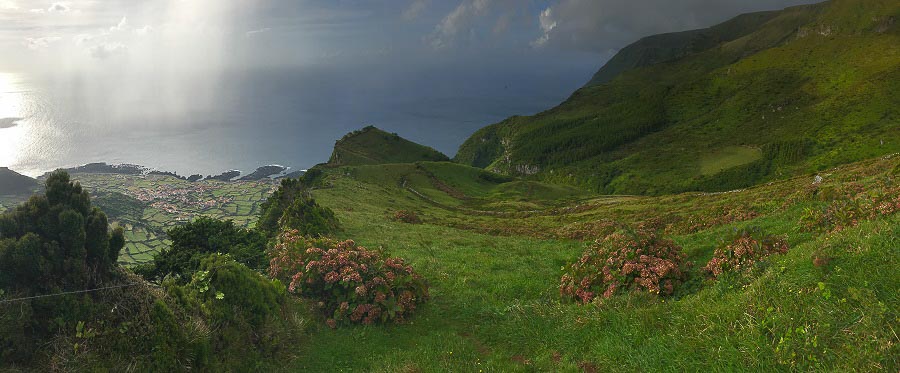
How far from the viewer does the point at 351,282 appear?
1395 centimetres

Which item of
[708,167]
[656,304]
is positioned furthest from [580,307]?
[708,167]

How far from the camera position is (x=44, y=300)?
869 centimetres

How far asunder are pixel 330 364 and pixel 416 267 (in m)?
9.10

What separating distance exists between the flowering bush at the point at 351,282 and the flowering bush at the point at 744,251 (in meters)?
9.01

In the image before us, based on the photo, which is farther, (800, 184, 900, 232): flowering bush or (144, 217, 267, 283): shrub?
(144, 217, 267, 283): shrub

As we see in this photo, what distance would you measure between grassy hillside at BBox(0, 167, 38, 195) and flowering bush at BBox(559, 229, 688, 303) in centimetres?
5725

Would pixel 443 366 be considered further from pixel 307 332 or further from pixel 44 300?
pixel 44 300

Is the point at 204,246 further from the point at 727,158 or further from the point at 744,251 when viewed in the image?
the point at 727,158

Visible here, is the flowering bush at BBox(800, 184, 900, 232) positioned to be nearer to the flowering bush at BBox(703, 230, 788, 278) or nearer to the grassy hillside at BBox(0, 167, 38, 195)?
the flowering bush at BBox(703, 230, 788, 278)

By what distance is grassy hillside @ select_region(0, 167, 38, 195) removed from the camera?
4694cm

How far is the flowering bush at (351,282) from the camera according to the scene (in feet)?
43.9

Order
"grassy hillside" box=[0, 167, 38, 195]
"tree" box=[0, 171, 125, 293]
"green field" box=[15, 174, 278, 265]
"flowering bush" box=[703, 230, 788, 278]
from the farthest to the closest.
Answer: "grassy hillside" box=[0, 167, 38, 195] → "green field" box=[15, 174, 278, 265] → "flowering bush" box=[703, 230, 788, 278] → "tree" box=[0, 171, 125, 293]

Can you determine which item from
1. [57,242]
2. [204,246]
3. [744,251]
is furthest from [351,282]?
[744,251]

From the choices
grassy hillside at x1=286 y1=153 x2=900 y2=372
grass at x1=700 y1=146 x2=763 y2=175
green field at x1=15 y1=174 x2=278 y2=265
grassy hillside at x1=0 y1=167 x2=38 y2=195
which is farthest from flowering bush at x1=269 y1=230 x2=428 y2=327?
grass at x1=700 y1=146 x2=763 y2=175
